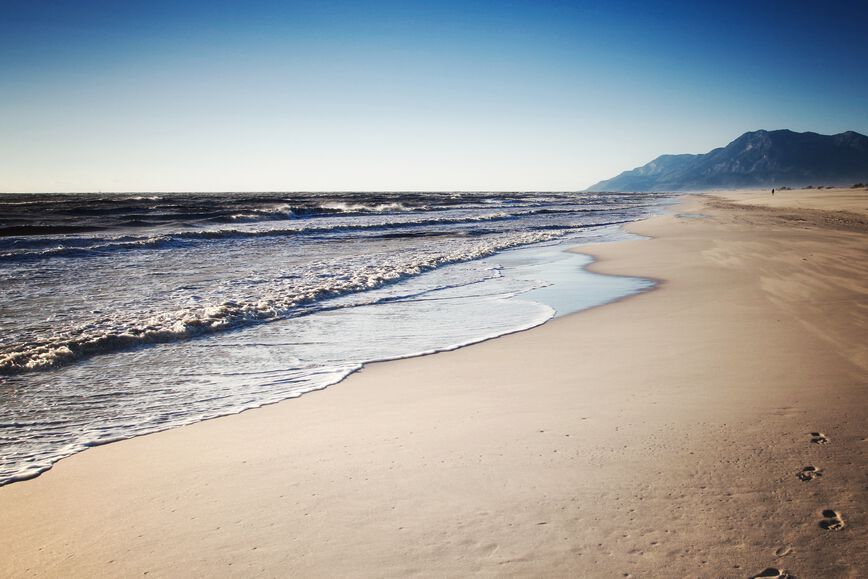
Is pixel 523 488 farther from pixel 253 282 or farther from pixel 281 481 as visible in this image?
pixel 253 282

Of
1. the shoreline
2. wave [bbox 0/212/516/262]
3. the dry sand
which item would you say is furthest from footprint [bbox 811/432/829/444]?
wave [bbox 0/212/516/262]

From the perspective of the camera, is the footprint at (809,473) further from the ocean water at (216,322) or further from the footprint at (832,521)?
the ocean water at (216,322)

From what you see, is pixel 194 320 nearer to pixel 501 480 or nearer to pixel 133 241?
pixel 501 480

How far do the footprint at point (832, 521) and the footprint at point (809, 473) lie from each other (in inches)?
12.8

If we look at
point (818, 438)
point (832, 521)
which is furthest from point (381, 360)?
point (832, 521)

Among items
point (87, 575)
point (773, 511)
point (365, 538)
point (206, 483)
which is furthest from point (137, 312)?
point (773, 511)

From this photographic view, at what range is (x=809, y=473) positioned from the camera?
2787mm

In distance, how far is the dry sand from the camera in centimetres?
228

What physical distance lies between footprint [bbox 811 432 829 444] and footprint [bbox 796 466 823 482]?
0.42 m

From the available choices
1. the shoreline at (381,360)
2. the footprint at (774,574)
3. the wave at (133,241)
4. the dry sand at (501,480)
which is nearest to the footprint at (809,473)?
the dry sand at (501,480)

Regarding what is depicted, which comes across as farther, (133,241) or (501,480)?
(133,241)

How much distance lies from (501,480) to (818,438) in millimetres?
2067

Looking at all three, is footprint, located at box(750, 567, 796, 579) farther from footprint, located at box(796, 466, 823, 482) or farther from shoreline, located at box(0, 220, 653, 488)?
shoreline, located at box(0, 220, 653, 488)

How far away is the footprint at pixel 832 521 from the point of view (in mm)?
2301
